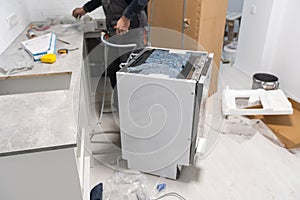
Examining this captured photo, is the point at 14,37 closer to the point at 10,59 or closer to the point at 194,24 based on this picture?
the point at 10,59

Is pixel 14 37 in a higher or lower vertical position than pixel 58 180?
higher

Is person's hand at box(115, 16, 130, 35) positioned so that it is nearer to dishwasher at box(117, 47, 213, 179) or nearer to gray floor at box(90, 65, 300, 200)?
dishwasher at box(117, 47, 213, 179)

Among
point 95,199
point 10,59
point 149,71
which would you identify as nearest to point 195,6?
point 149,71

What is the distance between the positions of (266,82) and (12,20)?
2.58 m

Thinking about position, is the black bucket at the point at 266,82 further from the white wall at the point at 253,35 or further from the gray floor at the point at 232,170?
the gray floor at the point at 232,170

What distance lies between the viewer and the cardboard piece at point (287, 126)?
A: 1971mm

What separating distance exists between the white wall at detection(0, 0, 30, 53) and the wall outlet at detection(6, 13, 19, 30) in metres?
0.02

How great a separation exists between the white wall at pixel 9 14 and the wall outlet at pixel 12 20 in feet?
0.08

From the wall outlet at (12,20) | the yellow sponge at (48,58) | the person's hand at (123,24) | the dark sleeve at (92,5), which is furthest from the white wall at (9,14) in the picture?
the person's hand at (123,24)

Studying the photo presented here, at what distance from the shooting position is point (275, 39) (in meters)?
2.90

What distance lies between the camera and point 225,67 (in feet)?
11.9

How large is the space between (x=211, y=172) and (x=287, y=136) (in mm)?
773

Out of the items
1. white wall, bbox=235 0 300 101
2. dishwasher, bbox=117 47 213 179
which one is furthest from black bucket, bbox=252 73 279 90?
dishwasher, bbox=117 47 213 179

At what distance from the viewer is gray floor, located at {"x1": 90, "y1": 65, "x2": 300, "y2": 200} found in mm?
1607
